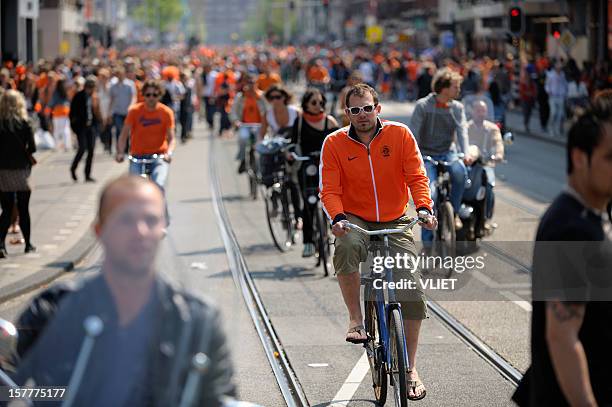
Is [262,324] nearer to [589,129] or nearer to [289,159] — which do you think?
[289,159]

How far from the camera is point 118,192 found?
3.58 metres

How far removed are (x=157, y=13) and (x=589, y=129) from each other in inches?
5575

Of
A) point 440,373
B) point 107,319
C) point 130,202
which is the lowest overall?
point 440,373

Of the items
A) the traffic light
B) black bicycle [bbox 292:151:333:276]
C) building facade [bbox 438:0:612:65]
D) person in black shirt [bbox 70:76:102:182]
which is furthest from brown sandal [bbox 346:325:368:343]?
building facade [bbox 438:0:612:65]

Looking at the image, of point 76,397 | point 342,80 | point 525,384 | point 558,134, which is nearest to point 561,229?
point 525,384

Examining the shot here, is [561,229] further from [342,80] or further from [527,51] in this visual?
[527,51]

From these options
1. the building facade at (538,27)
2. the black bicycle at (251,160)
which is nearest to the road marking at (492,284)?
the black bicycle at (251,160)

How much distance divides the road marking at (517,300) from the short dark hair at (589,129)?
6.81 meters

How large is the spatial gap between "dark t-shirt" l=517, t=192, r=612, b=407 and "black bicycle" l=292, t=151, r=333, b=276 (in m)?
8.74

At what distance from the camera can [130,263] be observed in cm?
350

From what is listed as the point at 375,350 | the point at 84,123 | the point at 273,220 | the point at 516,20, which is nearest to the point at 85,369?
the point at 375,350

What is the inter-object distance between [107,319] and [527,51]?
59.6 m

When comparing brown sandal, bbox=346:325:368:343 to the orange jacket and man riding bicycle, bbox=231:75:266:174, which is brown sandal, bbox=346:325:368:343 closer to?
the orange jacket

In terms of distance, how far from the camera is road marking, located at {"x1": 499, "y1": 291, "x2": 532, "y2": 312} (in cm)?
1101
